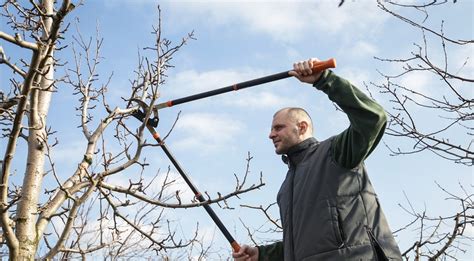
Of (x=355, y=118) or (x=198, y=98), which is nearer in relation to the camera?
(x=355, y=118)

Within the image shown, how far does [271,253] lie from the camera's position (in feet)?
12.5

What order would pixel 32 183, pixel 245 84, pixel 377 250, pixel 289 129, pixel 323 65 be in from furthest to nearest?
pixel 32 183, pixel 245 84, pixel 289 129, pixel 323 65, pixel 377 250

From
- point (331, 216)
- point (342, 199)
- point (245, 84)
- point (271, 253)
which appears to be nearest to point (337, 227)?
point (331, 216)

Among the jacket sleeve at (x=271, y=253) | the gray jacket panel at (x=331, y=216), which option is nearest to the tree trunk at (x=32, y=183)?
the jacket sleeve at (x=271, y=253)

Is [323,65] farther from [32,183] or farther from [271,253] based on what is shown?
[32,183]

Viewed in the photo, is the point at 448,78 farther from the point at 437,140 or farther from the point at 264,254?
the point at 264,254

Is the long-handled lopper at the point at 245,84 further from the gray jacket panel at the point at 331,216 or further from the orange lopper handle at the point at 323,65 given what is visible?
the gray jacket panel at the point at 331,216

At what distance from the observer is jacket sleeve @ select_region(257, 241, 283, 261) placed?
3.80 metres

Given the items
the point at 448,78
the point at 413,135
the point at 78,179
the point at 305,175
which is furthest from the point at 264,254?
the point at 78,179

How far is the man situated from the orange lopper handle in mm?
30

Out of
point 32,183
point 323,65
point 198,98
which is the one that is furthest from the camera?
point 32,183

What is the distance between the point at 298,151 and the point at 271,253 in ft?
2.81

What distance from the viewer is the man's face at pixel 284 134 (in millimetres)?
3550

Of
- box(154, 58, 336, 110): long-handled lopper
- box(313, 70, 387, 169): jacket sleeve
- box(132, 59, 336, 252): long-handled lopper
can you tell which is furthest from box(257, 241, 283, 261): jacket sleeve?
box(154, 58, 336, 110): long-handled lopper
